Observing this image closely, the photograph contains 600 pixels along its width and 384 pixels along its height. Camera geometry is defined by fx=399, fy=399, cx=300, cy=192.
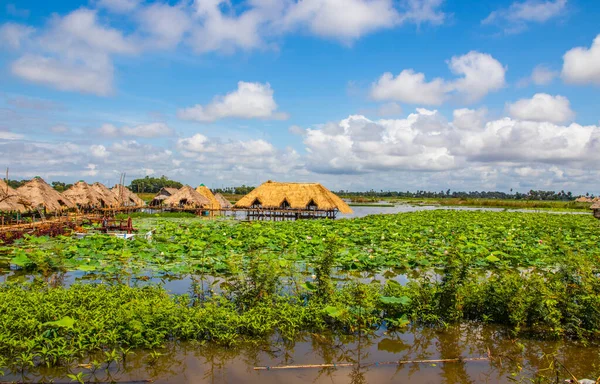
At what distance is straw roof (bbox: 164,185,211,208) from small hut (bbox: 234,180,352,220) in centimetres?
466

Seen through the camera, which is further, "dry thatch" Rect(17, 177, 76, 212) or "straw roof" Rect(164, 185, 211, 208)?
"straw roof" Rect(164, 185, 211, 208)

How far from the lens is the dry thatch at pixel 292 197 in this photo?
2812 cm

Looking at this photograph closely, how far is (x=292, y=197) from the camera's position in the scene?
2886 centimetres

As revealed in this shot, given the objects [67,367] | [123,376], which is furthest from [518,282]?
[67,367]

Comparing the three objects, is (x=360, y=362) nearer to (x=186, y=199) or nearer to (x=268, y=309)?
(x=268, y=309)

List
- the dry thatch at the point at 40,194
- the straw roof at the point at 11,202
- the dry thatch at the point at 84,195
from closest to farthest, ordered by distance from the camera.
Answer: the straw roof at the point at 11,202 → the dry thatch at the point at 40,194 → the dry thatch at the point at 84,195

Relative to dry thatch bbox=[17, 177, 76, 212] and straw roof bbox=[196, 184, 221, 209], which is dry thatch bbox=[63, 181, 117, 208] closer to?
dry thatch bbox=[17, 177, 76, 212]

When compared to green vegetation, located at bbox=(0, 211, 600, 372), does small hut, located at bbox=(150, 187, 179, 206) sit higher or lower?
higher

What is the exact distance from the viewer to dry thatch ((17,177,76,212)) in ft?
65.8

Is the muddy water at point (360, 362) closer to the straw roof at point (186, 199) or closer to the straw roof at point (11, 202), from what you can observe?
the straw roof at point (11, 202)

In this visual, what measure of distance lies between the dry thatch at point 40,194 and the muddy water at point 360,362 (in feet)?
59.7

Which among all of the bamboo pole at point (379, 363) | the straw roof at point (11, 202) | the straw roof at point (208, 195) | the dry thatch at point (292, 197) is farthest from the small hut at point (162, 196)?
the bamboo pole at point (379, 363)

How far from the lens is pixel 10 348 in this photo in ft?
14.3

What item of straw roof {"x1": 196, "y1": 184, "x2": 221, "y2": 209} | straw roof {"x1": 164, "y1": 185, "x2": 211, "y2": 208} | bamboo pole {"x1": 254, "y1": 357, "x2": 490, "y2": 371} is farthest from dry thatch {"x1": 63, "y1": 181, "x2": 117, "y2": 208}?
bamboo pole {"x1": 254, "y1": 357, "x2": 490, "y2": 371}
